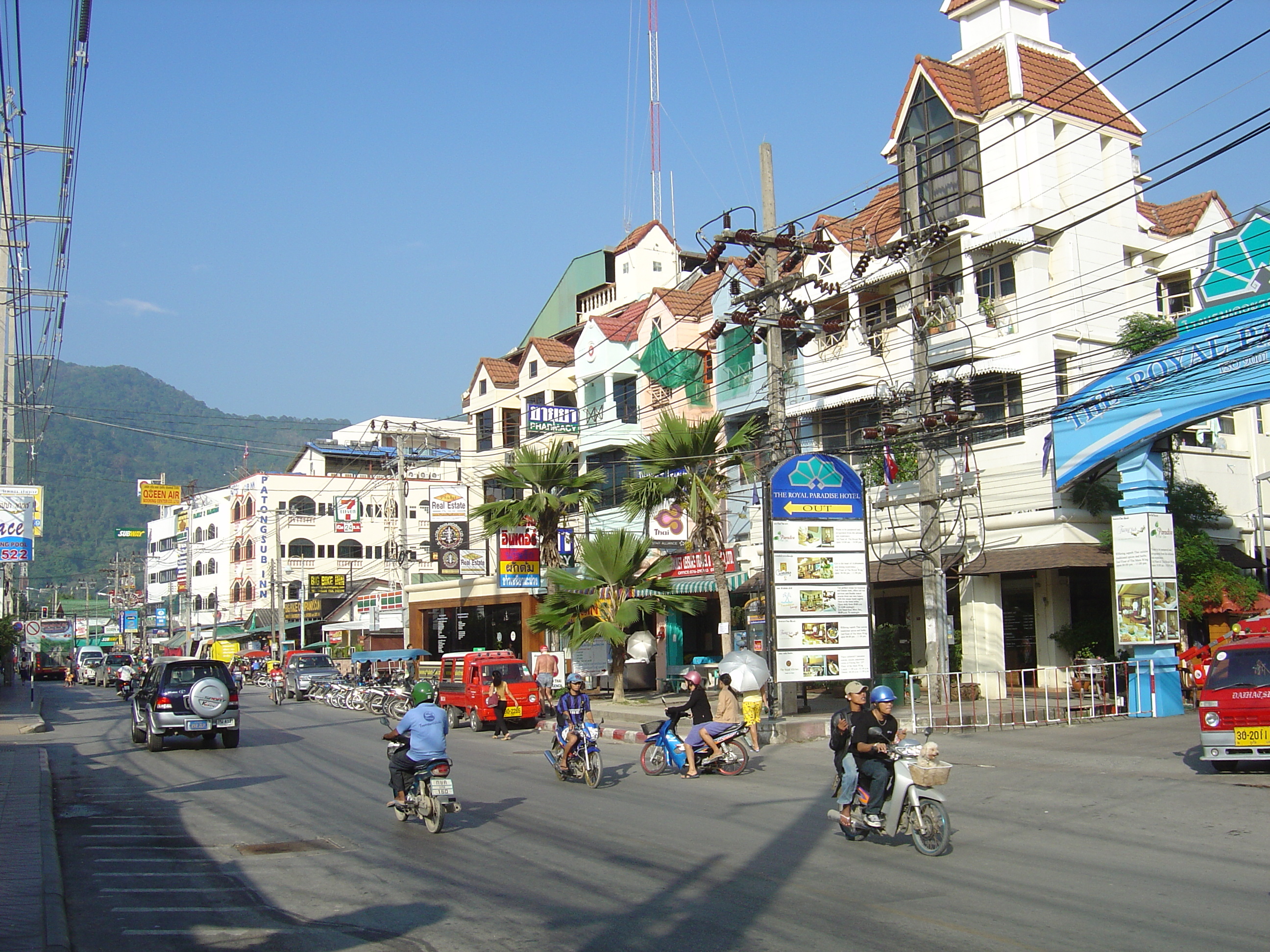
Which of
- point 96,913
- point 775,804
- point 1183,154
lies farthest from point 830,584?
point 96,913

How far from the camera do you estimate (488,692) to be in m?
27.8

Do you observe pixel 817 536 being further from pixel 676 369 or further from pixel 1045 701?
pixel 676 369

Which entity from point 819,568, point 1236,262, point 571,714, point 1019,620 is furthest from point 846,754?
point 1019,620

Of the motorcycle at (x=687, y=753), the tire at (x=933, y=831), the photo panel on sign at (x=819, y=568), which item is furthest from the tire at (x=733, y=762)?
the tire at (x=933, y=831)

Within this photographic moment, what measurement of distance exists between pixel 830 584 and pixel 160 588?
93800 mm

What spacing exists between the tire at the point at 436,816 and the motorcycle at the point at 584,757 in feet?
15.2

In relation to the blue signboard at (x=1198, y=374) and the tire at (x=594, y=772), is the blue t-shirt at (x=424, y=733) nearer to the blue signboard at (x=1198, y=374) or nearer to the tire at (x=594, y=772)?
the tire at (x=594, y=772)

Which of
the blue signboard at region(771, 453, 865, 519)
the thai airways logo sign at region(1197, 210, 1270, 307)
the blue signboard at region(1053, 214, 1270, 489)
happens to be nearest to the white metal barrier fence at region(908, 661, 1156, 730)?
the blue signboard at region(771, 453, 865, 519)

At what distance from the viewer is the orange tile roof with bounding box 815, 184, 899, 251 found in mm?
33469

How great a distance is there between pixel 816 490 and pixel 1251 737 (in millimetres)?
9546

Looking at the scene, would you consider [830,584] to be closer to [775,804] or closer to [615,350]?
[775,804]

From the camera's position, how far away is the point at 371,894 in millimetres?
9273

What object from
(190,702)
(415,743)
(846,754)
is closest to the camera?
(846,754)

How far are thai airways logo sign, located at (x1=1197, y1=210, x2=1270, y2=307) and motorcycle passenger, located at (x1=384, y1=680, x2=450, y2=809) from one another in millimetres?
18889
